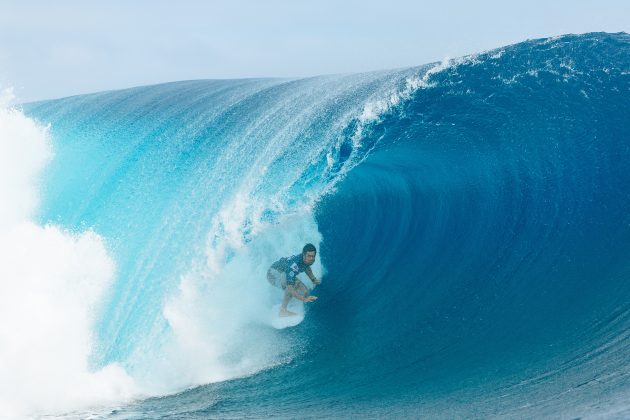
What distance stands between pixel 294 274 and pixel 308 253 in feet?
1.07

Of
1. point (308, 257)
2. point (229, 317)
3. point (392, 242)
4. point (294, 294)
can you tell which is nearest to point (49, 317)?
point (229, 317)

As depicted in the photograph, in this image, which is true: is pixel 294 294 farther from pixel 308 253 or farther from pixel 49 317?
pixel 49 317

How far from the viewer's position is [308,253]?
698 cm

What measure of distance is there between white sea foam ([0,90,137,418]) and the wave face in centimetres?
A: 23

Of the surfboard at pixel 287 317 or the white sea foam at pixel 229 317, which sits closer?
the white sea foam at pixel 229 317

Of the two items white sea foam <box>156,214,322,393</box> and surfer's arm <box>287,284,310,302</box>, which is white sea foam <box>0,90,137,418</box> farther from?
surfer's arm <box>287,284,310,302</box>

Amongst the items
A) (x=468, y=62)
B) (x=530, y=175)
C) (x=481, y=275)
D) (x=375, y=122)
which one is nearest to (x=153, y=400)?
(x=481, y=275)

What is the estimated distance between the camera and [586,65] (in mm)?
8430

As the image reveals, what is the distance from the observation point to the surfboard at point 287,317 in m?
7.07

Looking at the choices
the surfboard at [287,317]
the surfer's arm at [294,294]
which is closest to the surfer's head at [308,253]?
the surfer's arm at [294,294]

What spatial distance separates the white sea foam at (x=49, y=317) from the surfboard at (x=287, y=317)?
177cm

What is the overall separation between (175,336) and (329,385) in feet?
6.60

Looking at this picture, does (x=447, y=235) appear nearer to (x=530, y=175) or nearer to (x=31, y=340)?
(x=530, y=175)

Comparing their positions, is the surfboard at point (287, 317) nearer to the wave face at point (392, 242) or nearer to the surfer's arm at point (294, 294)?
the wave face at point (392, 242)
